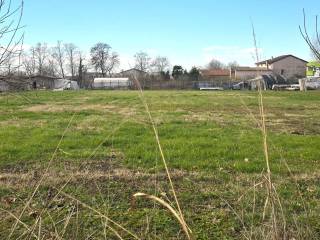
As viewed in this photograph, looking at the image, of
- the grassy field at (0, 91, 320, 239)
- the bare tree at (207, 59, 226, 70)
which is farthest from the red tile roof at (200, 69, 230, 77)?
the grassy field at (0, 91, 320, 239)

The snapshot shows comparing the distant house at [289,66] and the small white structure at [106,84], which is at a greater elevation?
the distant house at [289,66]

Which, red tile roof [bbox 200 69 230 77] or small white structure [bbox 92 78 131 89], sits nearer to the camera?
small white structure [bbox 92 78 131 89]

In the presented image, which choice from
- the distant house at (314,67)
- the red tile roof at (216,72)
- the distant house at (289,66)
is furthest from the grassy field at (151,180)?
the red tile roof at (216,72)

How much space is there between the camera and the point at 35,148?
10.4 metres

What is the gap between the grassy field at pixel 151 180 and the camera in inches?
124

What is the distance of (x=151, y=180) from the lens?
24.2 ft

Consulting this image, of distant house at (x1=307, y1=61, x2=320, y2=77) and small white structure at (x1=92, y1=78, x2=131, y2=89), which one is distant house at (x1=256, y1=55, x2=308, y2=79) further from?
small white structure at (x1=92, y1=78, x2=131, y2=89)

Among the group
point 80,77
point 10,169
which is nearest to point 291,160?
point 10,169

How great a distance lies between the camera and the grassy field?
124 inches

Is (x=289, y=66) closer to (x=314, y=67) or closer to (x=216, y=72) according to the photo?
(x=216, y=72)

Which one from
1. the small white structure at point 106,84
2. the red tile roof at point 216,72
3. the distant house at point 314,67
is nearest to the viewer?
the distant house at point 314,67

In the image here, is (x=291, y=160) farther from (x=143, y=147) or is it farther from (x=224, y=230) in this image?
(x=224, y=230)

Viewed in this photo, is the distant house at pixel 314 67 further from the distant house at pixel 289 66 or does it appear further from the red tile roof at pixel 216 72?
the red tile roof at pixel 216 72

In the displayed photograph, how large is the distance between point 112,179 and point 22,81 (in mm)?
2466
